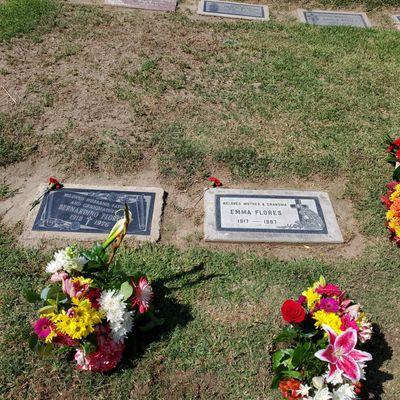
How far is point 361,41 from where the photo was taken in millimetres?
6902

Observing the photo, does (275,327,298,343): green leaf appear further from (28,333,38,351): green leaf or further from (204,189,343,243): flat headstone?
(28,333,38,351): green leaf

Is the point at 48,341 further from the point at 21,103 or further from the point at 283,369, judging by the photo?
the point at 21,103

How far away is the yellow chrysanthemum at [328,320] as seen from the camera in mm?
3045

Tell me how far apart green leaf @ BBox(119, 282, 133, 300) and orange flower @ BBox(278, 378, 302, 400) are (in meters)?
1.11

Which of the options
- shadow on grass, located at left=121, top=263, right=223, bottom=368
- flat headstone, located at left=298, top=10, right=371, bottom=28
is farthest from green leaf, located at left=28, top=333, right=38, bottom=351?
flat headstone, located at left=298, top=10, right=371, bottom=28

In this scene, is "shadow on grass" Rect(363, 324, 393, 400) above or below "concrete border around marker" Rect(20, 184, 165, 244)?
below

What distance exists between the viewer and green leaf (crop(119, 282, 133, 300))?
317 centimetres

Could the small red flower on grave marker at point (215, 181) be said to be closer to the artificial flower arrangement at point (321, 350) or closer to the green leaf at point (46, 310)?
the artificial flower arrangement at point (321, 350)

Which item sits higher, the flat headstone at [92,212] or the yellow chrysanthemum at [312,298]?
the flat headstone at [92,212]

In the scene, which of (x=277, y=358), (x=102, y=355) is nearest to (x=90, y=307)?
(x=102, y=355)

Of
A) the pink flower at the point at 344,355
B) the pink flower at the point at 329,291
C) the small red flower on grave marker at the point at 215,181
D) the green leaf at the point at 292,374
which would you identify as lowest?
the green leaf at the point at 292,374

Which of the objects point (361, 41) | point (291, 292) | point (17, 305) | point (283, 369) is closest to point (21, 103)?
point (17, 305)

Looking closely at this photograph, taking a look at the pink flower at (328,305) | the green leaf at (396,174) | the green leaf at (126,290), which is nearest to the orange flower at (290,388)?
the pink flower at (328,305)

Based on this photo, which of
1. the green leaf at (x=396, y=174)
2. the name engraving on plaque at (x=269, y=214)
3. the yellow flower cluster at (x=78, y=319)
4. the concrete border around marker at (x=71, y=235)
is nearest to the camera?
the yellow flower cluster at (x=78, y=319)
